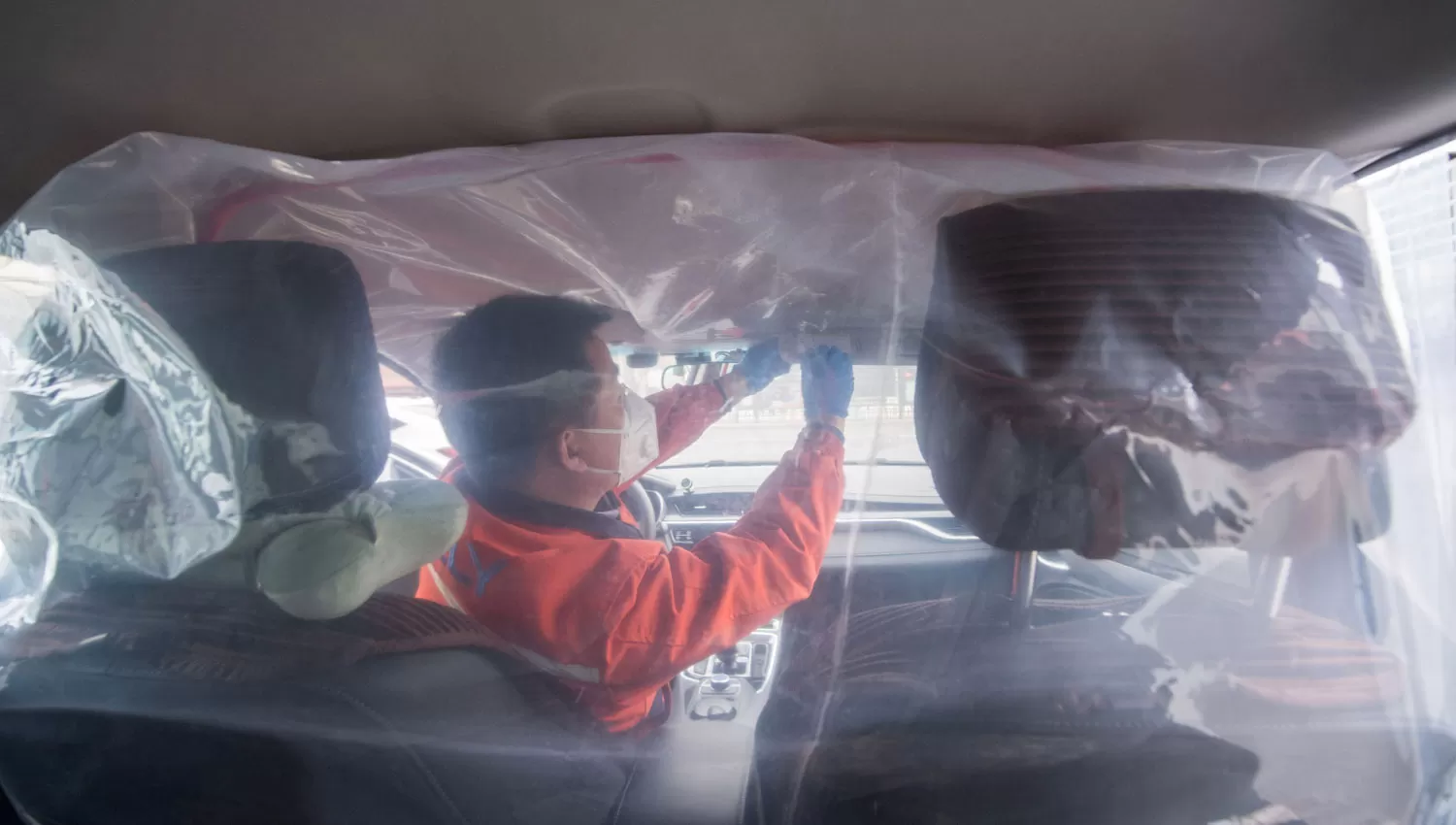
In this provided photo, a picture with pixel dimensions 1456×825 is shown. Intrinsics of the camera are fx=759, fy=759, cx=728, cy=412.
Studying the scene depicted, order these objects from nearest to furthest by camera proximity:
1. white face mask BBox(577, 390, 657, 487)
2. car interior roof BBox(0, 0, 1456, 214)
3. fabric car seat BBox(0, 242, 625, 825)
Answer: car interior roof BBox(0, 0, 1456, 214)
fabric car seat BBox(0, 242, 625, 825)
white face mask BBox(577, 390, 657, 487)

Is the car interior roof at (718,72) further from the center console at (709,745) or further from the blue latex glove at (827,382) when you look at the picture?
the center console at (709,745)

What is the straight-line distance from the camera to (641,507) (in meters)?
0.78

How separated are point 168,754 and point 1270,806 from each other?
101cm

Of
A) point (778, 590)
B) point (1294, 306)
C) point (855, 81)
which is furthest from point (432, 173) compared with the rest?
point (1294, 306)

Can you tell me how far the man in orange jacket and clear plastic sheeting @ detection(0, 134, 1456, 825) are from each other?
2 cm

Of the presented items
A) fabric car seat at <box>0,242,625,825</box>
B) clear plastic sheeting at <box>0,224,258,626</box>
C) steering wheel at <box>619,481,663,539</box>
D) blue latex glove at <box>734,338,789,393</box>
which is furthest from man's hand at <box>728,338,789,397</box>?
clear plastic sheeting at <box>0,224,258,626</box>

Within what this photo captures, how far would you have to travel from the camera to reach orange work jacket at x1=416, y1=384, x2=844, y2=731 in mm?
703

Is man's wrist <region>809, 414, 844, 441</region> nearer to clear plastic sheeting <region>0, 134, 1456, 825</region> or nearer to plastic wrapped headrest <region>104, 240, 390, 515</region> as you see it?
clear plastic sheeting <region>0, 134, 1456, 825</region>

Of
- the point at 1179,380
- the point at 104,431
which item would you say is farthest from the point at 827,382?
the point at 104,431

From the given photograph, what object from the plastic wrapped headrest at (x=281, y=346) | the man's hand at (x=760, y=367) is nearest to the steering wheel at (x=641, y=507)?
the man's hand at (x=760, y=367)

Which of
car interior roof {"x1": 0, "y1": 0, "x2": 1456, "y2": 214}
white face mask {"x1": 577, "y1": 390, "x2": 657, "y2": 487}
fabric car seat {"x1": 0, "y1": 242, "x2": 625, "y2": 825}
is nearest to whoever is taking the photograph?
car interior roof {"x1": 0, "y1": 0, "x2": 1456, "y2": 214}

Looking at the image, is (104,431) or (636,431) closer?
(104,431)

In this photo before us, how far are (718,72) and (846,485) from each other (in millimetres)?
379

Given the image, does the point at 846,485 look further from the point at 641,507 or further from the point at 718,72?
the point at 718,72
